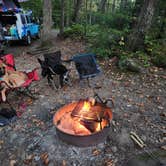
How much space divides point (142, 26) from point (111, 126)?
4481 millimetres

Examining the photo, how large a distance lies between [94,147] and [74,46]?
705 cm

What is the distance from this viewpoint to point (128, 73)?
7250mm

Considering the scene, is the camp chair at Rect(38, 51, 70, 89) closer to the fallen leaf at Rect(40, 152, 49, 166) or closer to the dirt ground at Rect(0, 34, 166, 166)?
the dirt ground at Rect(0, 34, 166, 166)

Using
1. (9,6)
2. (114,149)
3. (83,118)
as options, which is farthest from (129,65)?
(9,6)

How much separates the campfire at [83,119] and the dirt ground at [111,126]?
267mm

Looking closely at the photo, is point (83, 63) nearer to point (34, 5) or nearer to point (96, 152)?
point (96, 152)

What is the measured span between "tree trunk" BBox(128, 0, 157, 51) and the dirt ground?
1147mm

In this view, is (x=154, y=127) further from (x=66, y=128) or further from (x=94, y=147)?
(x=66, y=128)

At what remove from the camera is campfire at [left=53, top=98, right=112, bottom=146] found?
4090 millimetres

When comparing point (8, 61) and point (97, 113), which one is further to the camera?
point (8, 61)

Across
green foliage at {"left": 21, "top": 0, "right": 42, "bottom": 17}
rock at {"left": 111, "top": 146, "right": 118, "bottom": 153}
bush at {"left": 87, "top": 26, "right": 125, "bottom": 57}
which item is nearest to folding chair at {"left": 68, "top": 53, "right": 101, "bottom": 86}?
bush at {"left": 87, "top": 26, "right": 125, "bottom": 57}

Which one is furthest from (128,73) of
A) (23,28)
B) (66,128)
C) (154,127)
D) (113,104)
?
(23,28)

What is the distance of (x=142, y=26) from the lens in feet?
25.6

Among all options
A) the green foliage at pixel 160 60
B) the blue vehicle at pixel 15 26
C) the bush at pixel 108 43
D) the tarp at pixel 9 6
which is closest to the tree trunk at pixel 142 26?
the bush at pixel 108 43
